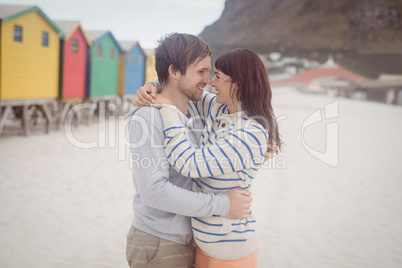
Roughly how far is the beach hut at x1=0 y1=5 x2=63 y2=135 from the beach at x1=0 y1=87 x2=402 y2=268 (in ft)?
3.83

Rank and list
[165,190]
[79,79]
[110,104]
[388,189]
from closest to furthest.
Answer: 1. [165,190]
2. [388,189]
3. [79,79]
4. [110,104]

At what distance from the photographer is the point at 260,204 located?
6180mm

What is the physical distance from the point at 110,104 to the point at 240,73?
49.8ft

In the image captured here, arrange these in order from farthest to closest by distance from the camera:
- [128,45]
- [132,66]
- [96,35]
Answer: [132,66]
[128,45]
[96,35]

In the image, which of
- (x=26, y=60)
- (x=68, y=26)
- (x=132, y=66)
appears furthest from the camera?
(x=132, y=66)

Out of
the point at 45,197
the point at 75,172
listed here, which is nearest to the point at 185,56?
the point at 45,197

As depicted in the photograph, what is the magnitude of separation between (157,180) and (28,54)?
35.8ft

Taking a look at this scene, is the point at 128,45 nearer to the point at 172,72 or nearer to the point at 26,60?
the point at 26,60

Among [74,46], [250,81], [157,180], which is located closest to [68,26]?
[74,46]

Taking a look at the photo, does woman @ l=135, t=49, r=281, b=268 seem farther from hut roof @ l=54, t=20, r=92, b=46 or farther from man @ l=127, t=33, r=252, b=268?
hut roof @ l=54, t=20, r=92, b=46

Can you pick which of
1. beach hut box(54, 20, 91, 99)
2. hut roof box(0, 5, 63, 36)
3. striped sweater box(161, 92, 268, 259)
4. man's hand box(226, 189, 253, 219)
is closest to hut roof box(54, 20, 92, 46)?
beach hut box(54, 20, 91, 99)

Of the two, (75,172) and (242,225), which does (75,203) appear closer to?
(75,172)

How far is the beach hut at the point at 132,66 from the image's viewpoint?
1684cm

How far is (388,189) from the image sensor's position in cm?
732
